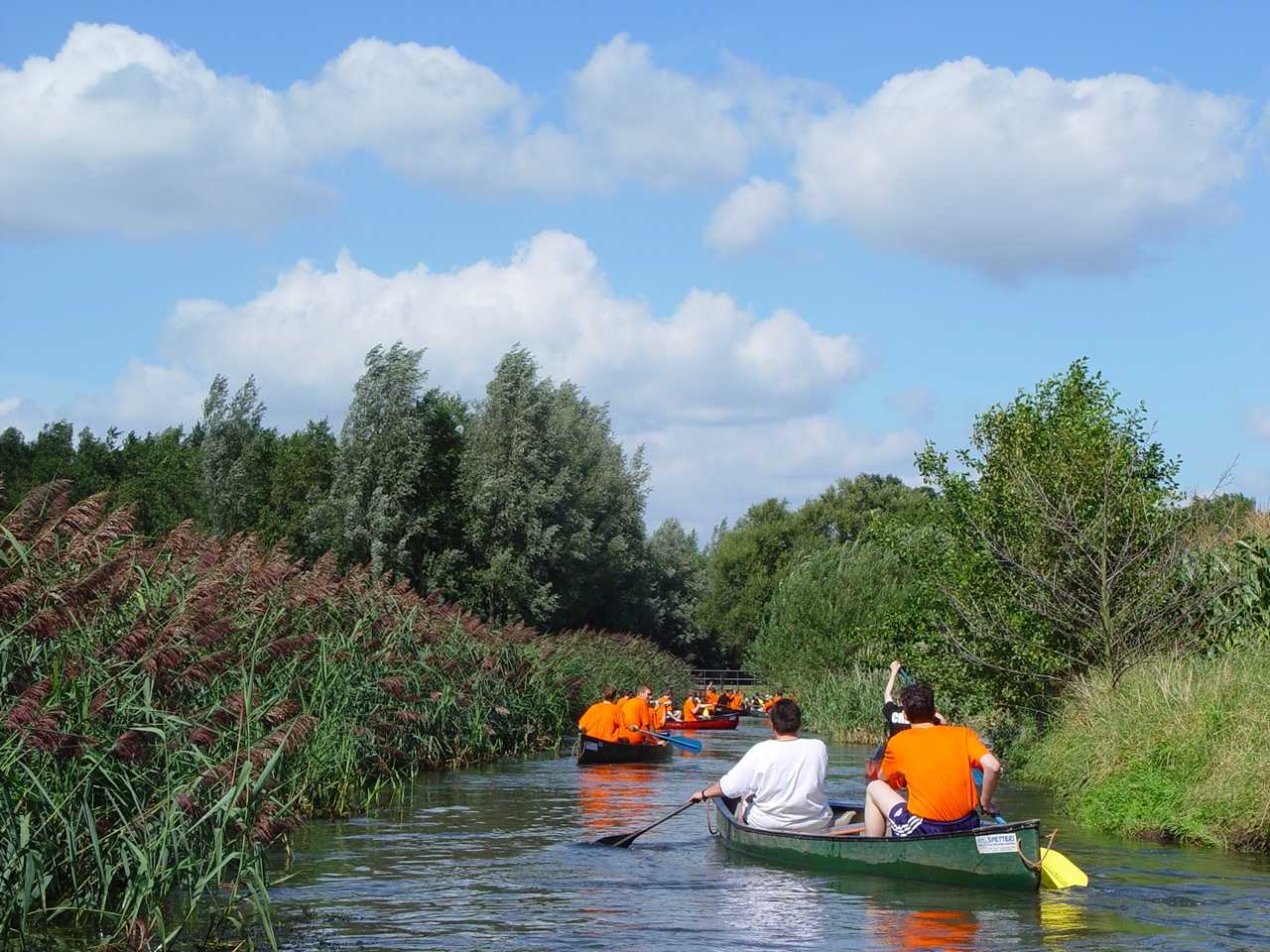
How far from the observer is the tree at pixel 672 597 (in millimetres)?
65125

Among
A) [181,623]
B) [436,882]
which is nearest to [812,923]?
[436,882]

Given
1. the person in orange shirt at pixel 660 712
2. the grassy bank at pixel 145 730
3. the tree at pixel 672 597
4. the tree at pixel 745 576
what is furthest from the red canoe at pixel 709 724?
the tree at pixel 745 576

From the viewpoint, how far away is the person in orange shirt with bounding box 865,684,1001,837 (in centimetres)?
1150

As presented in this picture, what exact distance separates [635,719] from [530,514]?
2766 centimetres

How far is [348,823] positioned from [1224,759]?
869 centimetres

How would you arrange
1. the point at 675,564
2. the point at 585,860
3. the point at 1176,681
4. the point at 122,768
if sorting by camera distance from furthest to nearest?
the point at 675,564 → the point at 1176,681 → the point at 585,860 → the point at 122,768

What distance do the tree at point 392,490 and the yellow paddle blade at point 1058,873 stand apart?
1642 inches

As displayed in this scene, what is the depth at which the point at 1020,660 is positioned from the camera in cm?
2352

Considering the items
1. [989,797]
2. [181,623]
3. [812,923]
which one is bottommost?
[812,923]

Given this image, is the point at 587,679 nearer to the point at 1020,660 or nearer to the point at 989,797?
the point at 1020,660

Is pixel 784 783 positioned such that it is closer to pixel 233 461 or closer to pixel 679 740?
pixel 679 740

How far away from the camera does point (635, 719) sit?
2692cm

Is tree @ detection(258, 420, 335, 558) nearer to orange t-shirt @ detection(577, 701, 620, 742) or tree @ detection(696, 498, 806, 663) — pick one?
tree @ detection(696, 498, 806, 663)

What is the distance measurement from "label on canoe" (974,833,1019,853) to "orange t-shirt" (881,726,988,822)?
1.25 ft
